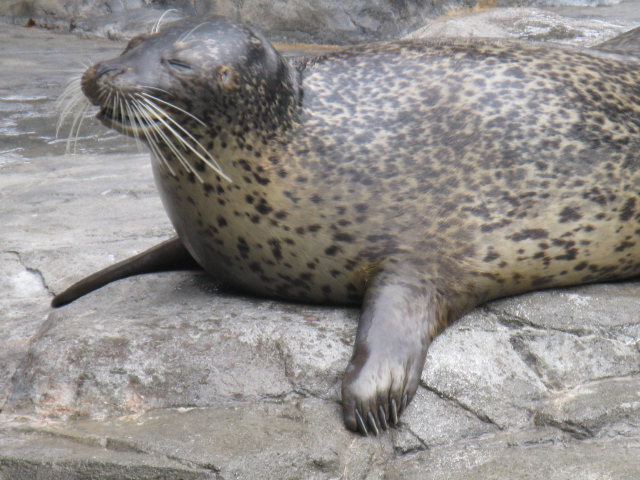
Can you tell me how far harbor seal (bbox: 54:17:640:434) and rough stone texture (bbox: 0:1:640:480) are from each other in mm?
167

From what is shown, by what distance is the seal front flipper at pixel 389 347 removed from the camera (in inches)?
108

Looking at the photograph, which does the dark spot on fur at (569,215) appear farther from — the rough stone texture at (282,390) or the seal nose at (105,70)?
the seal nose at (105,70)

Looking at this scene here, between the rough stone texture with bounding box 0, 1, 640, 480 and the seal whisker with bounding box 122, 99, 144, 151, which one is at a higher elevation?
the seal whisker with bounding box 122, 99, 144, 151

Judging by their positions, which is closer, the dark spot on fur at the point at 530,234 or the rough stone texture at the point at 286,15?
the dark spot on fur at the point at 530,234

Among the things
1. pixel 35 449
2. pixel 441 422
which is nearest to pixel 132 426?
pixel 35 449

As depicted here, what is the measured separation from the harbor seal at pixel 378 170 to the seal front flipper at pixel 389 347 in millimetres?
18

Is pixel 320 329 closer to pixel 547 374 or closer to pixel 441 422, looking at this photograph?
pixel 441 422

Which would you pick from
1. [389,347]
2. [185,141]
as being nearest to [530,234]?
[389,347]

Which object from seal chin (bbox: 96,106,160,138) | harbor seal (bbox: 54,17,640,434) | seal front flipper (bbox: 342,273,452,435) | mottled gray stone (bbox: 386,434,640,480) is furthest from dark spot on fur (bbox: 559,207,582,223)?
seal chin (bbox: 96,106,160,138)

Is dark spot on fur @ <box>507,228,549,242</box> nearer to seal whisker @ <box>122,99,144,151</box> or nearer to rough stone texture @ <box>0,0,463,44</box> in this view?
seal whisker @ <box>122,99,144,151</box>

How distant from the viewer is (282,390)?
2.90 metres

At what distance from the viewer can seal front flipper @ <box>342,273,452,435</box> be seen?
2.74 meters

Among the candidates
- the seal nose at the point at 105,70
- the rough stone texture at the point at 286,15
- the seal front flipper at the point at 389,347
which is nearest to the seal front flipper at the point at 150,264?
the seal nose at the point at 105,70

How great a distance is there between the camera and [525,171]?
351cm
